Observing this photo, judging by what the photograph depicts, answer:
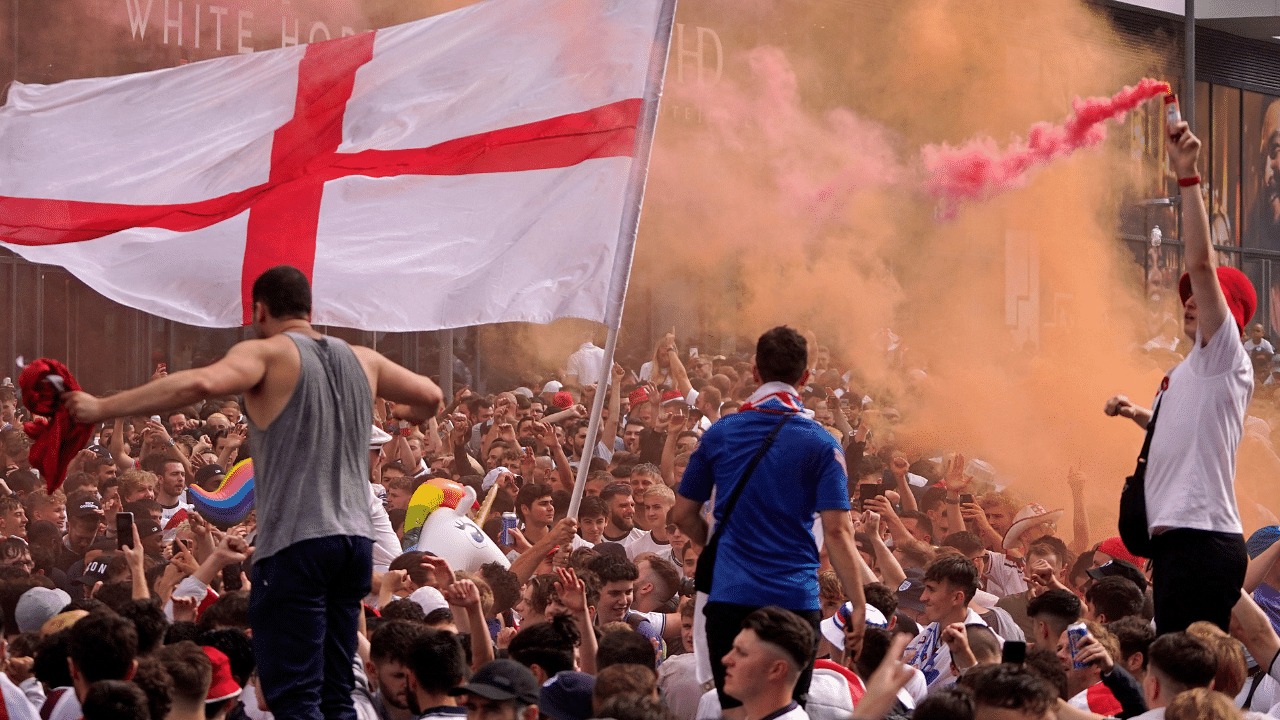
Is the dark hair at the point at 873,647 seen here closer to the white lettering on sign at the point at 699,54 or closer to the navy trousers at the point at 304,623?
the navy trousers at the point at 304,623

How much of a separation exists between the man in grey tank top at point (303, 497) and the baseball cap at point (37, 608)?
107 inches

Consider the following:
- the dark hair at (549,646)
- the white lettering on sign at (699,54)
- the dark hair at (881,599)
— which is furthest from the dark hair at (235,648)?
the white lettering on sign at (699,54)

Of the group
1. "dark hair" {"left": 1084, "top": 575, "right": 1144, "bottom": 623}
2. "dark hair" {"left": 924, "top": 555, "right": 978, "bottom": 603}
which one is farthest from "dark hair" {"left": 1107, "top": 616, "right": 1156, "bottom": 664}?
"dark hair" {"left": 1084, "top": 575, "right": 1144, "bottom": 623}

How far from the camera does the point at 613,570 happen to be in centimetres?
647

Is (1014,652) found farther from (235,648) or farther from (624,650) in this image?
(235,648)

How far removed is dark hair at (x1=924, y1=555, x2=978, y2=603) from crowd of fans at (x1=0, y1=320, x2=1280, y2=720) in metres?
0.01

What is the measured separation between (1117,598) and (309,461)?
3.79 meters

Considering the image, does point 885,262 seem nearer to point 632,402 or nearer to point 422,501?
point 632,402

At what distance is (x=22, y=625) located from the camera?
20.8 ft

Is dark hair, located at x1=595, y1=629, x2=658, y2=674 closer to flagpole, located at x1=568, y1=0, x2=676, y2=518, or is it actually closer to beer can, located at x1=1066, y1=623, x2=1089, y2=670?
flagpole, located at x1=568, y1=0, x2=676, y2=518

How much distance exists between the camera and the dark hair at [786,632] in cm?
398

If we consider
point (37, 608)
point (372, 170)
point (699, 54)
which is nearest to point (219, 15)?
point (699, 54)

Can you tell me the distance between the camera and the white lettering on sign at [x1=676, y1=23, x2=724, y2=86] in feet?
67.8

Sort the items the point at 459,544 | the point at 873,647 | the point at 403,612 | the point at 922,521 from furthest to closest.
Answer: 1. the point at 922,521
2. the point at 459,544
3. the point at 403,612
4. the point at 873,647
